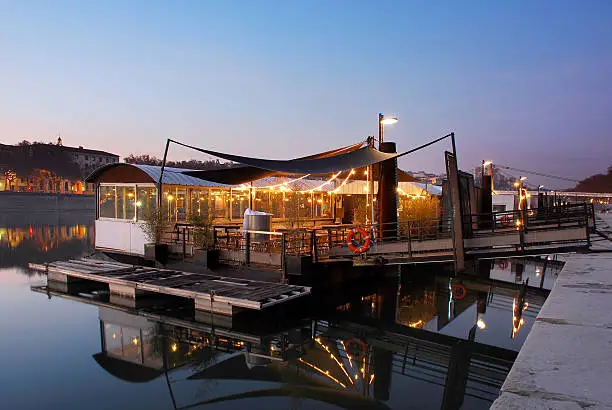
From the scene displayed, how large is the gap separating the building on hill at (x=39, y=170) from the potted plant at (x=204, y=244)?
325 ft

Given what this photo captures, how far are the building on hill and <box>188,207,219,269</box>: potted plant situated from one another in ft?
325

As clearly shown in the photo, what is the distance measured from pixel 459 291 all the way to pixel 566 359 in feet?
34.2

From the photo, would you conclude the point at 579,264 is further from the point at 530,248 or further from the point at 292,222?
the point at 292,222

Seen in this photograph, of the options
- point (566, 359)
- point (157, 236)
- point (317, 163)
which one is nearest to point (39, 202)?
point (157, 236)

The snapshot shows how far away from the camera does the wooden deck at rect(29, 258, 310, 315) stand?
1085 cm

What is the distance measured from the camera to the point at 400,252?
1291cm

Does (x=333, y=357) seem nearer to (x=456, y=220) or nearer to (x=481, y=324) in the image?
(x=481, y=324)

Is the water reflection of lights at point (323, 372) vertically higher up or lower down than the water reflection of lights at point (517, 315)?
lower down

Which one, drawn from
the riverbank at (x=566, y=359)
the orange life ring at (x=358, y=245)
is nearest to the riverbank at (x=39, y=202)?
the orange life ring at (x=358, y=245)

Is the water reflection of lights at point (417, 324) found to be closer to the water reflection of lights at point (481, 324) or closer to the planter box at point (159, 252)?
the water reflection of lights at point (481, 324)

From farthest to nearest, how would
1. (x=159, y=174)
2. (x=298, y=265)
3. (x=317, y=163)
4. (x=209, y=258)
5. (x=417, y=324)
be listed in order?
(x=159, y=174), (x=209, y=258), (x=317, y=163), (x=298, y=265), (x=417, y=324)

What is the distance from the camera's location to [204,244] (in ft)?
46.4

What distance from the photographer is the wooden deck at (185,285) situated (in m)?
10.9

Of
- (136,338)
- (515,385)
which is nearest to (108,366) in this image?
(136,338)
